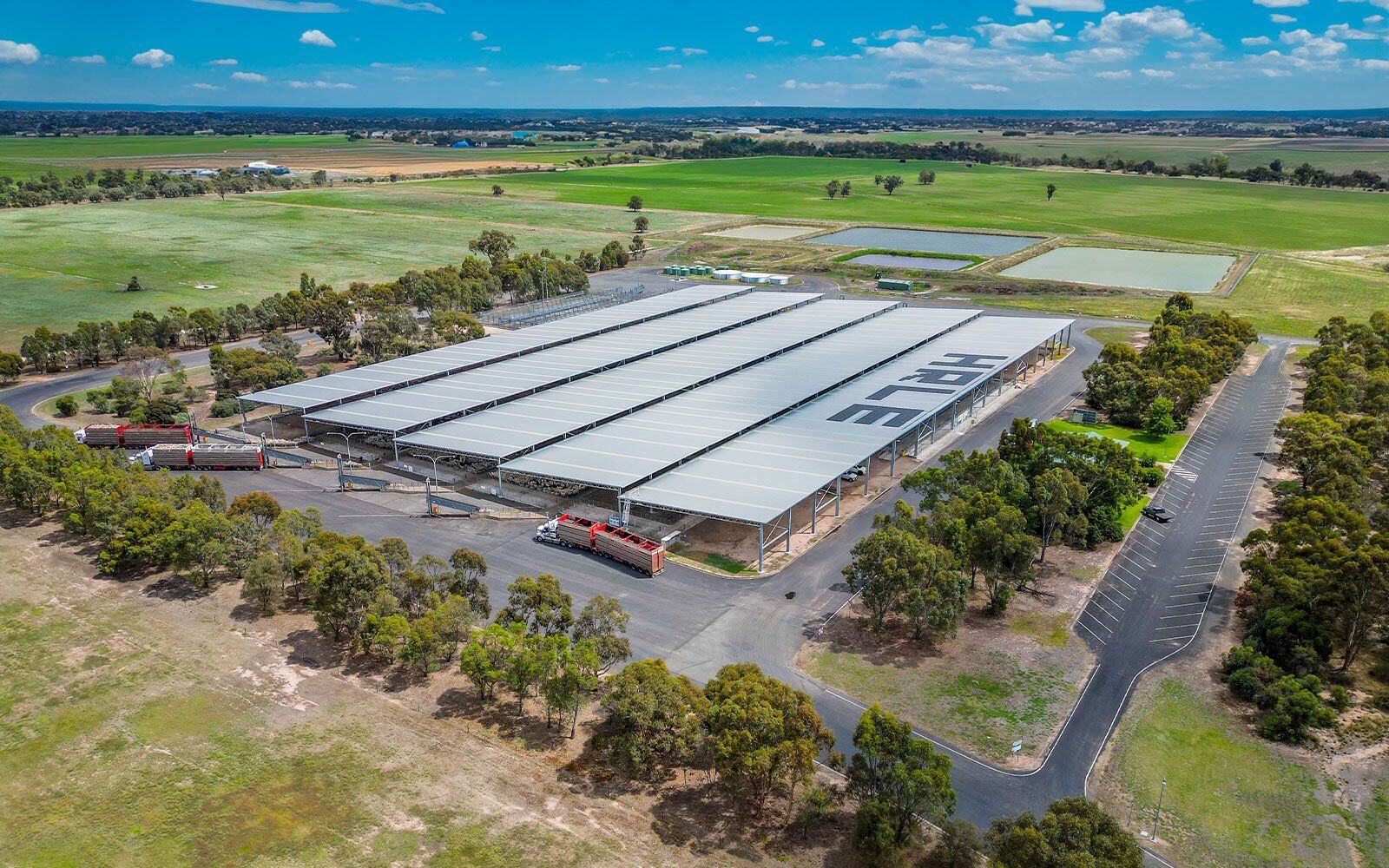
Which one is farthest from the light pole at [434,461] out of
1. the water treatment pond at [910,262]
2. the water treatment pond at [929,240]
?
the water treatment pond at [929,240]

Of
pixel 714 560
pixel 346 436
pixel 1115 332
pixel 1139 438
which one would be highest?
pixel 1115 332

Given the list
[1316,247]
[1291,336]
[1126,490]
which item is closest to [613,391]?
[1126,490]

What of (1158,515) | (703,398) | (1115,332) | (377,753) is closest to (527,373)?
(703,398)

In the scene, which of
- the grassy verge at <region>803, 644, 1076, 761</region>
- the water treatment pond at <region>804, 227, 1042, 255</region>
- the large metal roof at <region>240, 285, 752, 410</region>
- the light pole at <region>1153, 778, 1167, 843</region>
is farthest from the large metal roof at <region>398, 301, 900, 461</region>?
the water treatment pond at <region>804, 227, 1042, 255</region>

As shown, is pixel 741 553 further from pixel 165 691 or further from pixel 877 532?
pixel 165 691

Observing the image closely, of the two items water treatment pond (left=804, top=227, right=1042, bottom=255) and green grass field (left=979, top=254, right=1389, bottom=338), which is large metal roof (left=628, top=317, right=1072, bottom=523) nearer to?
green grass field (left=979, top=254, right=1389, bottom=338)

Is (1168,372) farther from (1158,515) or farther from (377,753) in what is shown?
(377,753)
